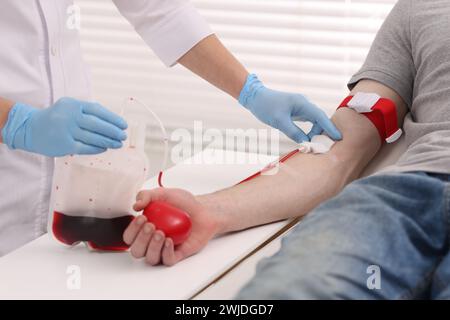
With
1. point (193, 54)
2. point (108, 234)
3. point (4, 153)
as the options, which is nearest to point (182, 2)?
point (193, 54)

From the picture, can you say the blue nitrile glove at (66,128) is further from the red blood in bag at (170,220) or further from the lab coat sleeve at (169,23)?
the lab coat sleeve at (169,23)

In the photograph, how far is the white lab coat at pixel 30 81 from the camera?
1.50 m

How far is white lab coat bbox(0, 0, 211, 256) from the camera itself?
4.93ft

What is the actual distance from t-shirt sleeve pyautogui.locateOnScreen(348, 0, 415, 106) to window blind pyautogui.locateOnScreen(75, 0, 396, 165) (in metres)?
0.65

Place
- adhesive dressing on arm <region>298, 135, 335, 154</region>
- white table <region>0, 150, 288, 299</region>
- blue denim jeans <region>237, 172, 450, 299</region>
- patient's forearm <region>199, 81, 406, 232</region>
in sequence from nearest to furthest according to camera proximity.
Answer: blue denim jeans <region>237, 172, 450, 299</region> < white table <region>0, 150, 288, 299</region> < patient's forearm <region>199, 81, 406, 232</region> < adhesive dressing on arm <region>298, 135, 335, 154</region>

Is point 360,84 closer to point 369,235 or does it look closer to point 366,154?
point 366,154

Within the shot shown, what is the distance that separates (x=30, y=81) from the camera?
154cm

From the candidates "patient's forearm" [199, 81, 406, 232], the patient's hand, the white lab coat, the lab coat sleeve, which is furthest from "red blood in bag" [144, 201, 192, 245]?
the lab coat sleeve

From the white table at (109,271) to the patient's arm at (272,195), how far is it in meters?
0.03

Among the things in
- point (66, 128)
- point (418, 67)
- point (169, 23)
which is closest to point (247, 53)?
point (169, 23)

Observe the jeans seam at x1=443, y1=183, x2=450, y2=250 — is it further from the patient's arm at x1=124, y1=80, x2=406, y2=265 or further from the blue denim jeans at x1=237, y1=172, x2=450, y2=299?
the patient's arm at x1=124, y1=80, x2=406, y2=265

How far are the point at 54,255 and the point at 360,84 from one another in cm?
87

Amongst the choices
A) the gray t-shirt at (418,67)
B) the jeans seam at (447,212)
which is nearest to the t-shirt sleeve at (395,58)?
the gray t-shirt at (418,67)

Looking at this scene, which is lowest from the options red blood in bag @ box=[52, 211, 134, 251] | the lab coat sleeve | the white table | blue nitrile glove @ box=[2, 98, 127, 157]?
the white table
